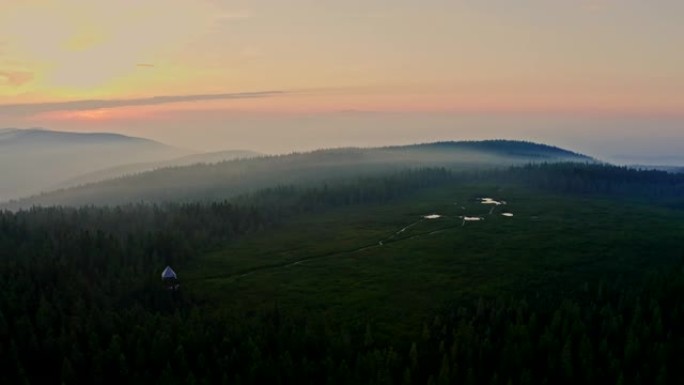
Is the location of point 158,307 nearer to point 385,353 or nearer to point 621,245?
point 385,353

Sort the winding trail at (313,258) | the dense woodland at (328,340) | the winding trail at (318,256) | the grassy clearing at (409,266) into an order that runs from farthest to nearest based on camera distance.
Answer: the winding trail at (318,256)
the winding trail at (313,258)
the grassy clearing at (409,266)
the dense woodland at (328,340)

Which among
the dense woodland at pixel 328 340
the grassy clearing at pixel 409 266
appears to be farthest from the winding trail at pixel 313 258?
the dense woodland at pixel 328 340

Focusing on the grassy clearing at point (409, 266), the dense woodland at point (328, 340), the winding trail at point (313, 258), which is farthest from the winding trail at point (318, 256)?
the dense woodland at point (328, 340)

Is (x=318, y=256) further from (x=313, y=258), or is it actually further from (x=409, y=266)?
(x=409, y=266)

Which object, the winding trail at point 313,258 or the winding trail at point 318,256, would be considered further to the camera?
the winding trail at point 318,256

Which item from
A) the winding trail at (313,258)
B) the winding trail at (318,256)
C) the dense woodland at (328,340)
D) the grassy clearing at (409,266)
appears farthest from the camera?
the winding trail at (318,256)

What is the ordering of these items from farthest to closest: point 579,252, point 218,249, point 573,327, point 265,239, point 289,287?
point 265,239
point 218,249
point 579,252
point 289,287
point 573,327

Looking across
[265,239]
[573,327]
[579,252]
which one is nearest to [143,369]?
[573,327]

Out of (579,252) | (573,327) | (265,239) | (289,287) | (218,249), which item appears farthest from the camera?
(265,239)

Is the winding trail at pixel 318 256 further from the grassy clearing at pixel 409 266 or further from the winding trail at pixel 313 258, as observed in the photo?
the grassy clearing at pixel 409 266

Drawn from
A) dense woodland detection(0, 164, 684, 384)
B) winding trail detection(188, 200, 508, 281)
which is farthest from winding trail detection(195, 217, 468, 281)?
dense woodland detection(0, 164, 684, 384)

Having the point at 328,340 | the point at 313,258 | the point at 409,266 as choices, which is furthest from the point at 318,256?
the point at 328,340
